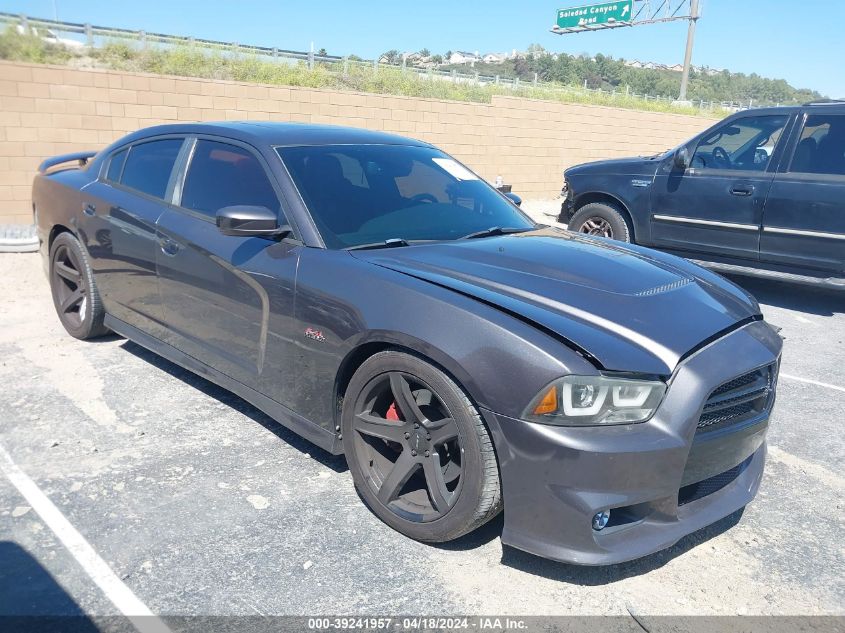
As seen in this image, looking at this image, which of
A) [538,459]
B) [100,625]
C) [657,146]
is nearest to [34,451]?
[100,625]

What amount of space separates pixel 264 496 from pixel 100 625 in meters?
0.92

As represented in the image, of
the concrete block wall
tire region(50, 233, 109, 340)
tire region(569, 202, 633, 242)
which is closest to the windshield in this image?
tire region(50, 233, 109, 340)

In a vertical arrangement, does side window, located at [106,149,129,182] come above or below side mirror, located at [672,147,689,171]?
below

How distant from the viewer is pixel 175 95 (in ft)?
35.1

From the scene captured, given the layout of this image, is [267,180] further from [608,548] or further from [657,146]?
[657,146]

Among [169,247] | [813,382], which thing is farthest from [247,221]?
[813,382]

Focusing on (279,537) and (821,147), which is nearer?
(279,537)

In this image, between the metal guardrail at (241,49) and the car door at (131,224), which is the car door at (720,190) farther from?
the metal guardrail at (241,49)

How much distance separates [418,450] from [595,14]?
33.4m

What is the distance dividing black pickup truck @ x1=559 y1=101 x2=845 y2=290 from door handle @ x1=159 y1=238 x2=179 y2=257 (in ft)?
17.9

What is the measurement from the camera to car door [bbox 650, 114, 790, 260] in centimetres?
687

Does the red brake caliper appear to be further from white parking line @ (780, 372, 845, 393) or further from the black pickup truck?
the black pickup truck

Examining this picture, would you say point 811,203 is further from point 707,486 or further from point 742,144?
point 707,486

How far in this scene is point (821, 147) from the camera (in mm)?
6570
